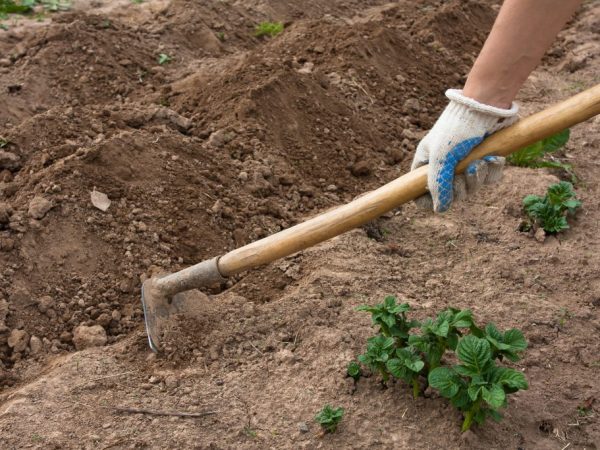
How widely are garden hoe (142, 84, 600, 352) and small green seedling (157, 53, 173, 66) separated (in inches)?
116

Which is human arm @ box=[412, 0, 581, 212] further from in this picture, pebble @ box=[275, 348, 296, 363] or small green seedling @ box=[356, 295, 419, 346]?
pebble @ box=[275, 348, 296, 363]

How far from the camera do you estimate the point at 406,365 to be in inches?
108

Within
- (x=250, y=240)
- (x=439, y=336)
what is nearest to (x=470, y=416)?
(x=439, y=336)

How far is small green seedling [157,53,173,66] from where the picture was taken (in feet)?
19.5

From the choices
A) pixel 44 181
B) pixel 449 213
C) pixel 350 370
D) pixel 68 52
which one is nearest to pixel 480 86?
pixel 350 370

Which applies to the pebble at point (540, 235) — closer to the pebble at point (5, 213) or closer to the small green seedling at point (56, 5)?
the pebble at point (5, 213)

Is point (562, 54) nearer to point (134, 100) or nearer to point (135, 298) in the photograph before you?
point (134, 100)

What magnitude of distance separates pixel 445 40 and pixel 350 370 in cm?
428

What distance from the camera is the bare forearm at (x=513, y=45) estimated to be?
2.46 m

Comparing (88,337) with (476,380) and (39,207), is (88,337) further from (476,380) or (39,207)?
(476,380)

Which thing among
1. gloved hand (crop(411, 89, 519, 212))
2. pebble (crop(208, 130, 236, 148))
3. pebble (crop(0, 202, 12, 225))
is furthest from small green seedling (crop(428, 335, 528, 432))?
pebble (crop(208, 130, 236, 148))

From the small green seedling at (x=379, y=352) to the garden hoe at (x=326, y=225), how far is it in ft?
1.58

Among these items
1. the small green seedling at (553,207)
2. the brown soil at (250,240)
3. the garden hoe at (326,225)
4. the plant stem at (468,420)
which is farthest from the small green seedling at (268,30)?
the plant stem at (468,420)

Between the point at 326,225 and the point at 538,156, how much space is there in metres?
2.20
